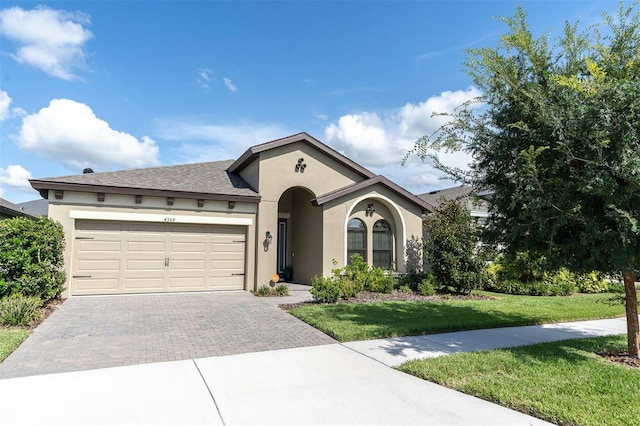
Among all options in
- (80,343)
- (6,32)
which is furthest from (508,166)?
(6,32)

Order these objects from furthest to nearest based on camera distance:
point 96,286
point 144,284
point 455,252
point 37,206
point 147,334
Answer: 1. point 37,206
2. point 455,252
3. point 144,284
4. point 96,286
5. point 147,334

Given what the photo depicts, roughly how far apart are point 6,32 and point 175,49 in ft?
15.5

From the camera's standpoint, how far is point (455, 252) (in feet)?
42.8

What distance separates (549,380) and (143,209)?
1191 centimetres

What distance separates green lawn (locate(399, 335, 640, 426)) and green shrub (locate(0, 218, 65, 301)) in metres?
9.41

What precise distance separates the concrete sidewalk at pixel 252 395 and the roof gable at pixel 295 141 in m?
9.04

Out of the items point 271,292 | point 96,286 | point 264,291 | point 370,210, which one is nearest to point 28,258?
point 96,286

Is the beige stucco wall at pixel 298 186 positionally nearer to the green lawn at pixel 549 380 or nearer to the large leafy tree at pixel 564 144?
the large leafy tree at pixel 564 144

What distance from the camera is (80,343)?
6.37m

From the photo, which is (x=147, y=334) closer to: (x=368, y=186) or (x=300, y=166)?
(x=300, y=166)

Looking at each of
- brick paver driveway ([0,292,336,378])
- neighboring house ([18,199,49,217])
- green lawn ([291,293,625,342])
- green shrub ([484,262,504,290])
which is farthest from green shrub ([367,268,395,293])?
neighboring house ([18,199,49,217])

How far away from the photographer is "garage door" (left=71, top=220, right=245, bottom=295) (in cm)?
1161

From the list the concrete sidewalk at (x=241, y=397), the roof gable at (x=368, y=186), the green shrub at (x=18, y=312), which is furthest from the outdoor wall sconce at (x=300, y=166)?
the concrete sidewalk at (x=241, y=397)

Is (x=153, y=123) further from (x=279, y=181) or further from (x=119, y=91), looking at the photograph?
(x=279, y=181)
